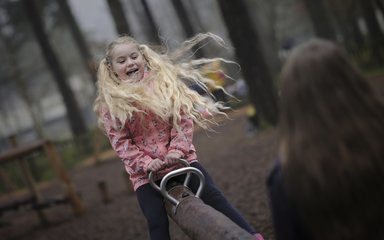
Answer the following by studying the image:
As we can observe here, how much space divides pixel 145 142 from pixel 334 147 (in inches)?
79.1

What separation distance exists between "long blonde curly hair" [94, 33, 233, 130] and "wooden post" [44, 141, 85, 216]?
17.1 feet

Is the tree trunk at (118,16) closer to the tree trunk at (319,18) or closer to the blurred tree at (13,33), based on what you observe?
the tree trunk at (319,18)

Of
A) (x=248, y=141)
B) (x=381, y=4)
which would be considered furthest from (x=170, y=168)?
(x=381, y=4)

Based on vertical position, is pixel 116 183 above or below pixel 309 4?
below

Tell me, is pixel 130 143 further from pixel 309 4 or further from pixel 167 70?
pixel 309 4

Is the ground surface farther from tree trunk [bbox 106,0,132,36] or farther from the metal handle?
tree trunk [bbox 106,0,132,36]

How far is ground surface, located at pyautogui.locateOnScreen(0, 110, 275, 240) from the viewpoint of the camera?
6.46 meters

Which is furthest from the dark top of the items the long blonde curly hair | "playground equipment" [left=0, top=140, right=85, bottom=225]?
"playground equipment" [left=0, top=140, right=85, bottom=225]

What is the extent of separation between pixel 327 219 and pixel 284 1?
34.8 m

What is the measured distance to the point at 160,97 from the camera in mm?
3561

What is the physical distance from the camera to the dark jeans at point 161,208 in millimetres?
3354

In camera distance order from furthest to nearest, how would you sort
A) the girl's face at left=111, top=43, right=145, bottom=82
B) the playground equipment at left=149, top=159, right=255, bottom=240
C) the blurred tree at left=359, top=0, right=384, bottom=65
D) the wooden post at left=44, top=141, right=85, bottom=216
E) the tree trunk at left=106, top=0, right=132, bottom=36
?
the blurred tree at left=359, top=0, right=384, bottom=65
the tree trunk at left=106, top=0, right=132, bottom=36
the wooden post at left=44, top=141, right=85, bottom=216
the girl's face at left=111, top=43, right=145, bottom=82
the playground equipment at left=149, top=159, right=255, bottom=240

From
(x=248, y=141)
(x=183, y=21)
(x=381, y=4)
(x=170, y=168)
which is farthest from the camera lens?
(x=183, y=21)

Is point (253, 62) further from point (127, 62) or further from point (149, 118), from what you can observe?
point (149, 118)
